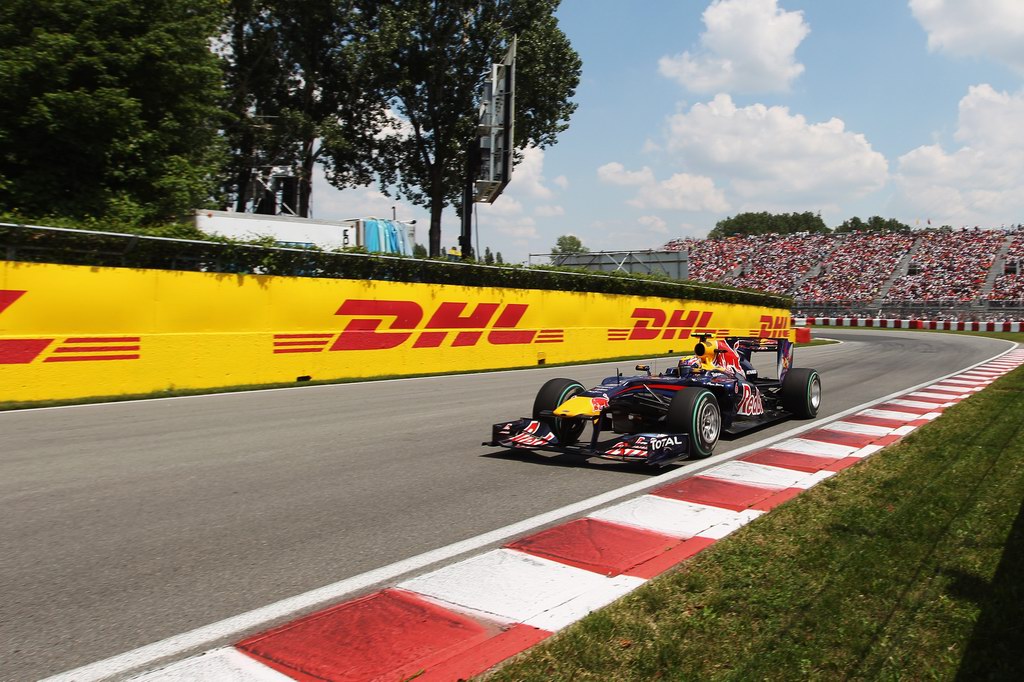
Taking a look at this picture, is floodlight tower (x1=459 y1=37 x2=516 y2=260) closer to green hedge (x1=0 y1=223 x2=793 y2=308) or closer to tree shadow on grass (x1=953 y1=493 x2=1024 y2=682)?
green hedge (x1=0 y1=223 x2=793 y2=308)

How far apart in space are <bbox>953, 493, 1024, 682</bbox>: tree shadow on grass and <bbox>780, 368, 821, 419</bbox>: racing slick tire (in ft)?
16.7

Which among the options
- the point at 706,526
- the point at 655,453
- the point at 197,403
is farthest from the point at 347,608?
the point at 197,403

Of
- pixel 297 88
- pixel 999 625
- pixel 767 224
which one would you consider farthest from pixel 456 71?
pixel 767 224

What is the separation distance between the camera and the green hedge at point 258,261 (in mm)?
10625

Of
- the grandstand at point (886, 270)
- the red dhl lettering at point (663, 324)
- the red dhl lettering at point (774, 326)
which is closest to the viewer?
the red dhl lettering at point (663, 324)

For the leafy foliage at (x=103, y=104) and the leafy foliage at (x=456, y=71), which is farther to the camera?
the leafy foliage at (x=456, y=71)

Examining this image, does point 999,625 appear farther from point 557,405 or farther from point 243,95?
point 243,95

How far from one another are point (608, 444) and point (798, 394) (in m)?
3.99

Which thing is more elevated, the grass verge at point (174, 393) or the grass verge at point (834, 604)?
the grass verge at point (834, 604)

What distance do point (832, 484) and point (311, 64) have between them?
30775 millimetres

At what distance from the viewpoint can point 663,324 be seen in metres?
24.5

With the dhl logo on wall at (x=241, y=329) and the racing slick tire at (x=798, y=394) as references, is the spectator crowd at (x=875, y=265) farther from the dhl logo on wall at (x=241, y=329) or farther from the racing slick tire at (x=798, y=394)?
the racing slick tire at (x=798, y=394)

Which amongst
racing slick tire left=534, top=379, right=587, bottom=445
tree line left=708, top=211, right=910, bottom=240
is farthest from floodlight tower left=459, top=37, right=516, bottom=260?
tree line left=708, top=211, right=910, bottom=240

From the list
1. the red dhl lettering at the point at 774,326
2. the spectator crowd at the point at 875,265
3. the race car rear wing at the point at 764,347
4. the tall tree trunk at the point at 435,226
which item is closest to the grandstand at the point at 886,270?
the spectator crowd at the point at 875,265
